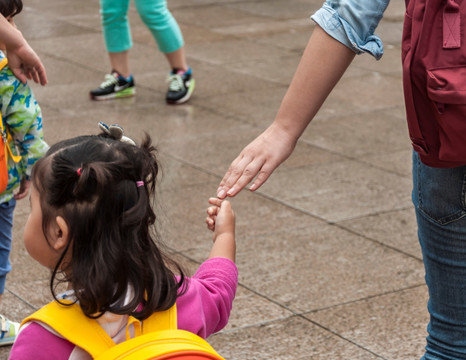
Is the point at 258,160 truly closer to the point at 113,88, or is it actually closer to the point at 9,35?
the point at 9,35

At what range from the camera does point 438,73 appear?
7.20ft

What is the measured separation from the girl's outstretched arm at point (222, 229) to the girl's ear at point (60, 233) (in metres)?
0.52

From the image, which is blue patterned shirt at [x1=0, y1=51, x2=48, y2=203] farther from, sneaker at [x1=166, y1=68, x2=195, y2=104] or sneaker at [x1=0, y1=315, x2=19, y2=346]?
sneaker at [x1=166, y1=68, x2=195, y2=104]

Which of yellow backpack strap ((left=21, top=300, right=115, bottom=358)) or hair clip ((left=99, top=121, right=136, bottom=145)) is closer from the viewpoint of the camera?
yellow backpack strap ((left=21, top=300, right=115, bottom=358))

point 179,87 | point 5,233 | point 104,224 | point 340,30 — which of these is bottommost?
point 179,87

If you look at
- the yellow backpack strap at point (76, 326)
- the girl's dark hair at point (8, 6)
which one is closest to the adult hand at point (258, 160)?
the yellow backpack strap at point (76, 326)

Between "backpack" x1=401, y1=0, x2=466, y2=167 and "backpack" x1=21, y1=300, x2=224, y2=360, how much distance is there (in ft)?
2.55

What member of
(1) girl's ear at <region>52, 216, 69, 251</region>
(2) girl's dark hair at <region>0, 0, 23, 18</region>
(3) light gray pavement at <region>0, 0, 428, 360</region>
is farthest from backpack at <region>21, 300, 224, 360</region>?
(2) girl's dark hair at <region>0, 0, 23, 18</region>

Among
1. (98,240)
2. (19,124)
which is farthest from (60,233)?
(19,124)

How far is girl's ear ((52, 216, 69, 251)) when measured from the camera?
215cm

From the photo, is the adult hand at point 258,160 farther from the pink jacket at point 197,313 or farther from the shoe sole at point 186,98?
the shoe sole at point 186,98

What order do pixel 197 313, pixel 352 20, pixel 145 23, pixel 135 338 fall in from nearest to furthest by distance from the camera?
pixel 135 338, pixel 197 313, pixel 352 20, pixel 145 23

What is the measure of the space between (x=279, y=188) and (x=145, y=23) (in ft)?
8.02

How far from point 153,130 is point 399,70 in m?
2.92
